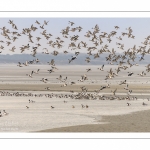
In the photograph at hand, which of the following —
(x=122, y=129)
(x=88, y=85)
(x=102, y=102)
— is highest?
(x=88, y=85)

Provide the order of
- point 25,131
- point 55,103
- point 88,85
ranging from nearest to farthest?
point 25,131
point 55,103
point 88,85

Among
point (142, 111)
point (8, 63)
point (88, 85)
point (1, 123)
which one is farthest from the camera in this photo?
point (8, 63)

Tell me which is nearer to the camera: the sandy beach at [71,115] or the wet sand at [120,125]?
the wet sand at [120,125]

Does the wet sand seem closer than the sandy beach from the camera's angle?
Yes

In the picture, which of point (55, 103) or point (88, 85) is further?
point (88, 85)

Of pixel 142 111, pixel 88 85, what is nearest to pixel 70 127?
pixel 142 111

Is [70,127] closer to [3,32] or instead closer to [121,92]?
A: [3,32]

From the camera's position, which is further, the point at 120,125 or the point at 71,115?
the point at 71,115

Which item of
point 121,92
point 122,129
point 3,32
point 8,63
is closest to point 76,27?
point 3,32

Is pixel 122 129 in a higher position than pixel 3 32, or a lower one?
lower

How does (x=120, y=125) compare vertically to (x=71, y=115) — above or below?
below
